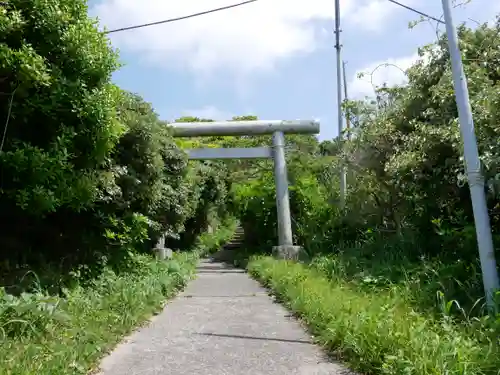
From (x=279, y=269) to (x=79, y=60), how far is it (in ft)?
25.1

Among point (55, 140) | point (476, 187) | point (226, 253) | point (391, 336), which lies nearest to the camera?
point (391, 336)

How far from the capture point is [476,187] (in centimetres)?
556

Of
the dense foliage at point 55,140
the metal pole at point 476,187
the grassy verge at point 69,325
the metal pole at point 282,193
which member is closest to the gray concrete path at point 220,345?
the grassy verge at point 69,325

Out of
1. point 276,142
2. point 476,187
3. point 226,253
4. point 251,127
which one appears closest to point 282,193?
point 276,142

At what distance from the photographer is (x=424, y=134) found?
849 cm

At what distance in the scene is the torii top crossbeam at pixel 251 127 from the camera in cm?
1636

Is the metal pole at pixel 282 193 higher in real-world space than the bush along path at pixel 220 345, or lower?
higher

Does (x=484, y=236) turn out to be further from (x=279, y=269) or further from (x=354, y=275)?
(x=279, y=269)

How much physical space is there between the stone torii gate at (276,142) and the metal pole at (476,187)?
34.9ft

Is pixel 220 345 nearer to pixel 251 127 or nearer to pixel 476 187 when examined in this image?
pixel 476 187

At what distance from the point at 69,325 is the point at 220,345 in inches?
67.1

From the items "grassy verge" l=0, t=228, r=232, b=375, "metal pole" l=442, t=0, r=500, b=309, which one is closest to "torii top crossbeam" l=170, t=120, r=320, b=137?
"grassy verge" l=0, t=228, r=232, b=375

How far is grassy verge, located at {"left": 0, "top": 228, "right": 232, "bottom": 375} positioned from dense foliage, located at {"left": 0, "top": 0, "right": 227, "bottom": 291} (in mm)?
695

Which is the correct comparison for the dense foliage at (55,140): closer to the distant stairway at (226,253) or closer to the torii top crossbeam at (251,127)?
A: the torii top crossbeam at (251,127)
